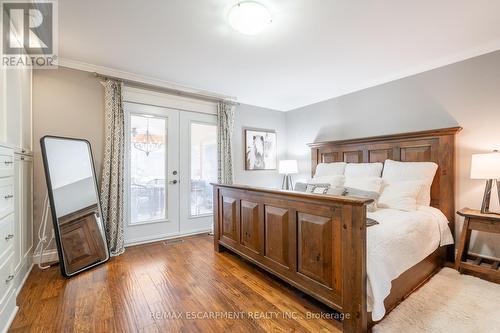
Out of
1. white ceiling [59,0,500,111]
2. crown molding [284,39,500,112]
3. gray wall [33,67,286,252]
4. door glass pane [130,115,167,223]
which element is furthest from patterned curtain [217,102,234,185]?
crown molding [284,39,500,112]

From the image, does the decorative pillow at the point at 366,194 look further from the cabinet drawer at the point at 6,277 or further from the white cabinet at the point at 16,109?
the white cabinet at the point at 16,109

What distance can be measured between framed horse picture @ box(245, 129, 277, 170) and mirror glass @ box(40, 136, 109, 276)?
2635 mm

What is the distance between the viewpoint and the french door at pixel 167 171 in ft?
11.1

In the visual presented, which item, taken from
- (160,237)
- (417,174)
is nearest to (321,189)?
(417,174)

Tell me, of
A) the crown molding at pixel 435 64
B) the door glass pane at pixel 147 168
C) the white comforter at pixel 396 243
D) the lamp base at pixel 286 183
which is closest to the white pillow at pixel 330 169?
the lamp base at pixel 286 183

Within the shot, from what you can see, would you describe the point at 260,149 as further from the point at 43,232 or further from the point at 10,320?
the point at 10,320

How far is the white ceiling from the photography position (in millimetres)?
1926

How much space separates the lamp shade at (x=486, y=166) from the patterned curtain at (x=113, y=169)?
13.7 ft

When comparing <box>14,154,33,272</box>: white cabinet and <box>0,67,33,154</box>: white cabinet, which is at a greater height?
<box>0,67,33,154</box>: white cabinet

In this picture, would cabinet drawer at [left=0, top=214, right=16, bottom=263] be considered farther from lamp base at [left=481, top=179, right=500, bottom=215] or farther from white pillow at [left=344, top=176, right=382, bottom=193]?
lamp base at [left=481, top=179, right=500, bottom=215]

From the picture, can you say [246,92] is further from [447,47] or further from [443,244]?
[443,244]

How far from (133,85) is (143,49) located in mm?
886

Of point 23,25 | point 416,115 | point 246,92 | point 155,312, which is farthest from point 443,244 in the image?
point 23,25

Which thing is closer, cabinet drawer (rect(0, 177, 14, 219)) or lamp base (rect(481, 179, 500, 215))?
cabinet drawer (rect(0, 177, 14, 219))
